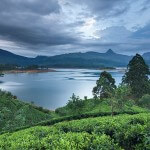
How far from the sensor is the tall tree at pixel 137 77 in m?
85.8

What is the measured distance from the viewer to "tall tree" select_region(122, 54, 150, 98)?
85812 millimetres

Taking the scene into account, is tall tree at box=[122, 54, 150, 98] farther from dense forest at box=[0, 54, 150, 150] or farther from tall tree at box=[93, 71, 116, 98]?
tall tree at box=[93, 71, 116, 98]

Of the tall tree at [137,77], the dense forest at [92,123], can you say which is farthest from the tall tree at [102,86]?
the tall tree at [137,77]

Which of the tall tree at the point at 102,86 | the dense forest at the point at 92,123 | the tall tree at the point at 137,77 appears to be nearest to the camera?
the dense forest at the point at 92,123

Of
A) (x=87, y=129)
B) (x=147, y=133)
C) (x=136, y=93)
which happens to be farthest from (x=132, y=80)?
(x=147, y=133)

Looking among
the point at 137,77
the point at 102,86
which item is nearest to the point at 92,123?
the point at 102,86

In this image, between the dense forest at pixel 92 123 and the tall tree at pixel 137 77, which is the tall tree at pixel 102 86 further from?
the tall tree at pixel 137 77

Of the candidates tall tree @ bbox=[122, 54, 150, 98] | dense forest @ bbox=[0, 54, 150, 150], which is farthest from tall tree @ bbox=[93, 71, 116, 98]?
tall tree @ bbox=[122, 54, 150, 98]

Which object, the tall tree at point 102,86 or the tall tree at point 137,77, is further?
the tall tree at point 137,77

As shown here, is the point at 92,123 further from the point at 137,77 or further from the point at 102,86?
the point at 137,77

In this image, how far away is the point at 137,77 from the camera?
3472 inches

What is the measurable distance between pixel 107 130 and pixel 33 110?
1959 inches

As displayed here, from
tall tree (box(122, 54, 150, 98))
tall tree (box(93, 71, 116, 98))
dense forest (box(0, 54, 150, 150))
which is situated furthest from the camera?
tall tree (box(122, 54, 150, 98))

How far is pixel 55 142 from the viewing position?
1353cm
